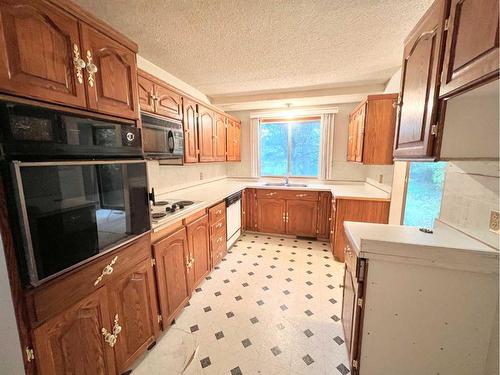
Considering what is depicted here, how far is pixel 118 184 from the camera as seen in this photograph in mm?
1146

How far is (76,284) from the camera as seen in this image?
38.1 inches

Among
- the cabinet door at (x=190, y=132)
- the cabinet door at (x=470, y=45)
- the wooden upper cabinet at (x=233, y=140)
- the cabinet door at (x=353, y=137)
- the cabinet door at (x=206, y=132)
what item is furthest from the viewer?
the wooden upper cabinet at (x=233, y=140)

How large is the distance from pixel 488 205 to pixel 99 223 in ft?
6.68

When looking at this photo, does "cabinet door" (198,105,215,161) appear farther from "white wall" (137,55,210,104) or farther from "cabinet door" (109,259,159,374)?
"cabinet door" (109,259,159,374)

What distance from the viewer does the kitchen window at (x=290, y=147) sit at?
3.84 metres

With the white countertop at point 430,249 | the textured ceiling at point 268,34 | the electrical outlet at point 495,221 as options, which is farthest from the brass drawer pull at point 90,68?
the electrical outlet at point 495,221

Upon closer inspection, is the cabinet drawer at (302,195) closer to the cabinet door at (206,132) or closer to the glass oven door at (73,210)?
the cabinet door at (206,132)

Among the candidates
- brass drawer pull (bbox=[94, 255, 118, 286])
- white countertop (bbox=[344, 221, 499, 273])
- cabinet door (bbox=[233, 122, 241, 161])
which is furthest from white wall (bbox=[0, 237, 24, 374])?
cabinet door (bbox=[233, 122, 241, 161])

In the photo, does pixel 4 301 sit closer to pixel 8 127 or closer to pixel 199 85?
pixel 8 127

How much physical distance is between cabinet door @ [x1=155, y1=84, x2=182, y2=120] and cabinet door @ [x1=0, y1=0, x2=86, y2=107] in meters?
0.83

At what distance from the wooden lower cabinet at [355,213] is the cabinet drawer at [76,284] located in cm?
235

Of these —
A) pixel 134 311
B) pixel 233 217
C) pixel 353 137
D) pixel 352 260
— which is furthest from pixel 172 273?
pixel 353 137

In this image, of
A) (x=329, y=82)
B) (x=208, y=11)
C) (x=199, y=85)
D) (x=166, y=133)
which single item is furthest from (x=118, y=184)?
(x=329, y=82)

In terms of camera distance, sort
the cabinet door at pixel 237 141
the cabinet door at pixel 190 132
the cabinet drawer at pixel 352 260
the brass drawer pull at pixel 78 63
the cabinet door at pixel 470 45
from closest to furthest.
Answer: the cabinet door at pixel 470 45, the brass drawer pull at pixel 78 63, the cabinet drawer at pixel 352 260, the cabinet door at pixel 190 132, the cabinet door at pixel 237 141
